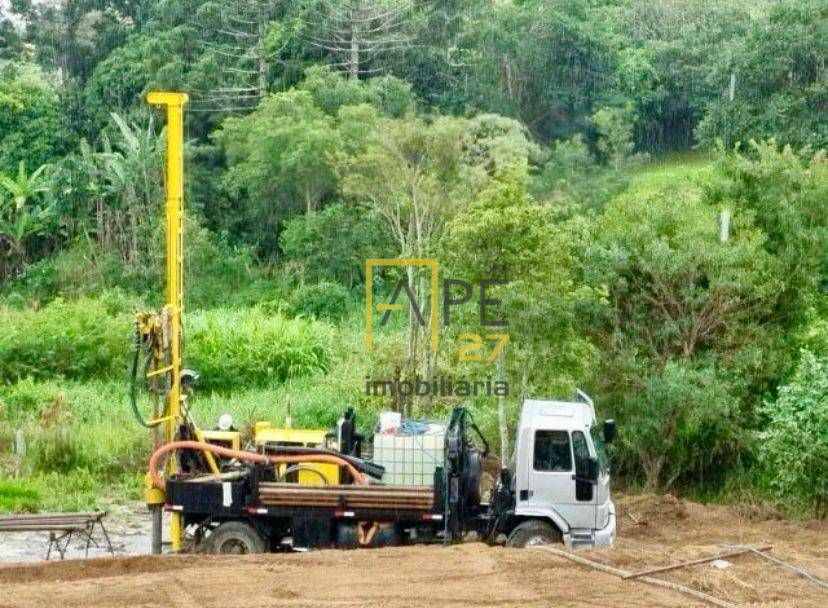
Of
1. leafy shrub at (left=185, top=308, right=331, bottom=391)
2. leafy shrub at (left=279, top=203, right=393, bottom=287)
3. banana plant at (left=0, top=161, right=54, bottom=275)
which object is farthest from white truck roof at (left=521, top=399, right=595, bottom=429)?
banana plant at (left=0, top=161, right=54, bottom=275)

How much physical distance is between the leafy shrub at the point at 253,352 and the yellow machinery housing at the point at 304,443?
11726mm

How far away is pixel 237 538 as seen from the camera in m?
14.8

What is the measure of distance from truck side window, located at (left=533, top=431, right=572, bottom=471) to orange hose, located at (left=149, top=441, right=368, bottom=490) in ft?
7.01

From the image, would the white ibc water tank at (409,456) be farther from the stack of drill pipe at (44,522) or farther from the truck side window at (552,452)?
the stack of drill pipe at (44,522)

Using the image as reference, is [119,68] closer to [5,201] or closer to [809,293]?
[5,201]

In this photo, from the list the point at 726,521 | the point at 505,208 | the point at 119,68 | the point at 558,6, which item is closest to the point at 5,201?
the point at 119,68

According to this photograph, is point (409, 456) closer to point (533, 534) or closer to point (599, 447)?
point (533, 534)

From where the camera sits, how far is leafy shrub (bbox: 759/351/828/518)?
18.3m

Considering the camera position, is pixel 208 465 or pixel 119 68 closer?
pixel 208 465

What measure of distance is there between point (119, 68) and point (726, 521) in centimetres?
2798

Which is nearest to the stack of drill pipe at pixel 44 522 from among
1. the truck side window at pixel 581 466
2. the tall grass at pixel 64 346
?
the truck side window at pixel 581 466

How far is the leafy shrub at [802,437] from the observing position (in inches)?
722

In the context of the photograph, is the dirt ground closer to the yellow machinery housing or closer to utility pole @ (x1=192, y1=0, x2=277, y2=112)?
the yellow machinery housing

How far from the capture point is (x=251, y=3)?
40.3m
